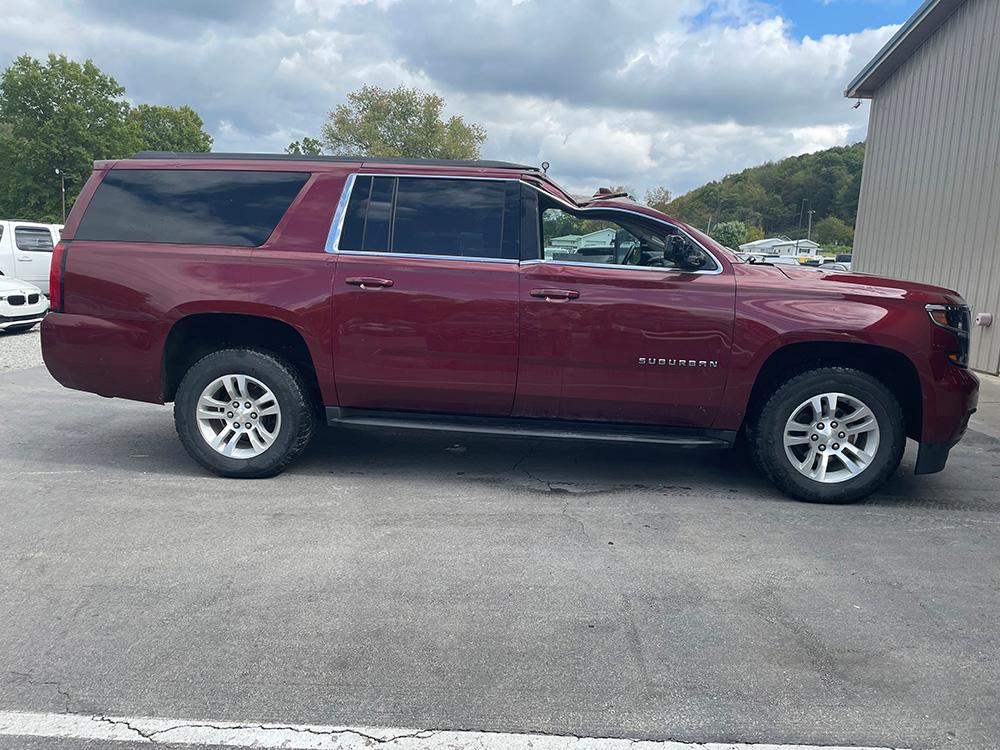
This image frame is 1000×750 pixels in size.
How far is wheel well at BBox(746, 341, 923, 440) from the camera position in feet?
16.0

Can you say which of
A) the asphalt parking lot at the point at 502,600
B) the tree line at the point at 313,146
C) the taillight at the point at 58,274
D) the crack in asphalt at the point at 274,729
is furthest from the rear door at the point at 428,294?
the tree line at the point at 313,146

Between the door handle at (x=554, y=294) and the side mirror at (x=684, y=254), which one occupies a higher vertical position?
the side mirror at (x=684, y=254)

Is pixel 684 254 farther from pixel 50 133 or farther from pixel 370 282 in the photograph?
pixel 50 133

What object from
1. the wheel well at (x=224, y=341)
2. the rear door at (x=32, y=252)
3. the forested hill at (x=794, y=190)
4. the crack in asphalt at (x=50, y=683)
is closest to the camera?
the crack in asphalt at (x=50, y=683)

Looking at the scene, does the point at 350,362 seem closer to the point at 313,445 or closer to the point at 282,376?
the point at 282,376

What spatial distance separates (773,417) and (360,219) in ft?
9.46

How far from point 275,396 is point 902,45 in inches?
495

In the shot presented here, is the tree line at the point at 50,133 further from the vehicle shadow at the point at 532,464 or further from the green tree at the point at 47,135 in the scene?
the vehicle shadow at the point at 532,464

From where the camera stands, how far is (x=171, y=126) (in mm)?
65250

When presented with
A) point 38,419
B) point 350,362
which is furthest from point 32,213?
point 350,362

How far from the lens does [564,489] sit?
508cm

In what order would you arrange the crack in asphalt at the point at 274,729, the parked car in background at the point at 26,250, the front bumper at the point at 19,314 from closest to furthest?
the crack in asphalt at the point at 274,729 < the front bumper at the point at 19,314 < the parked car in background at the point at 26,250

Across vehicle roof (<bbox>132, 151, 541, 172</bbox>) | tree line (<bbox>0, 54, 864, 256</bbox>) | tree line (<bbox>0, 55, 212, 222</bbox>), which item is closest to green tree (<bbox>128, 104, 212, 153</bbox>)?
tree line (<bbox>0, 54, 864, 256</bbox>)

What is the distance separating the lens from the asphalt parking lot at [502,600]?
269 cm
